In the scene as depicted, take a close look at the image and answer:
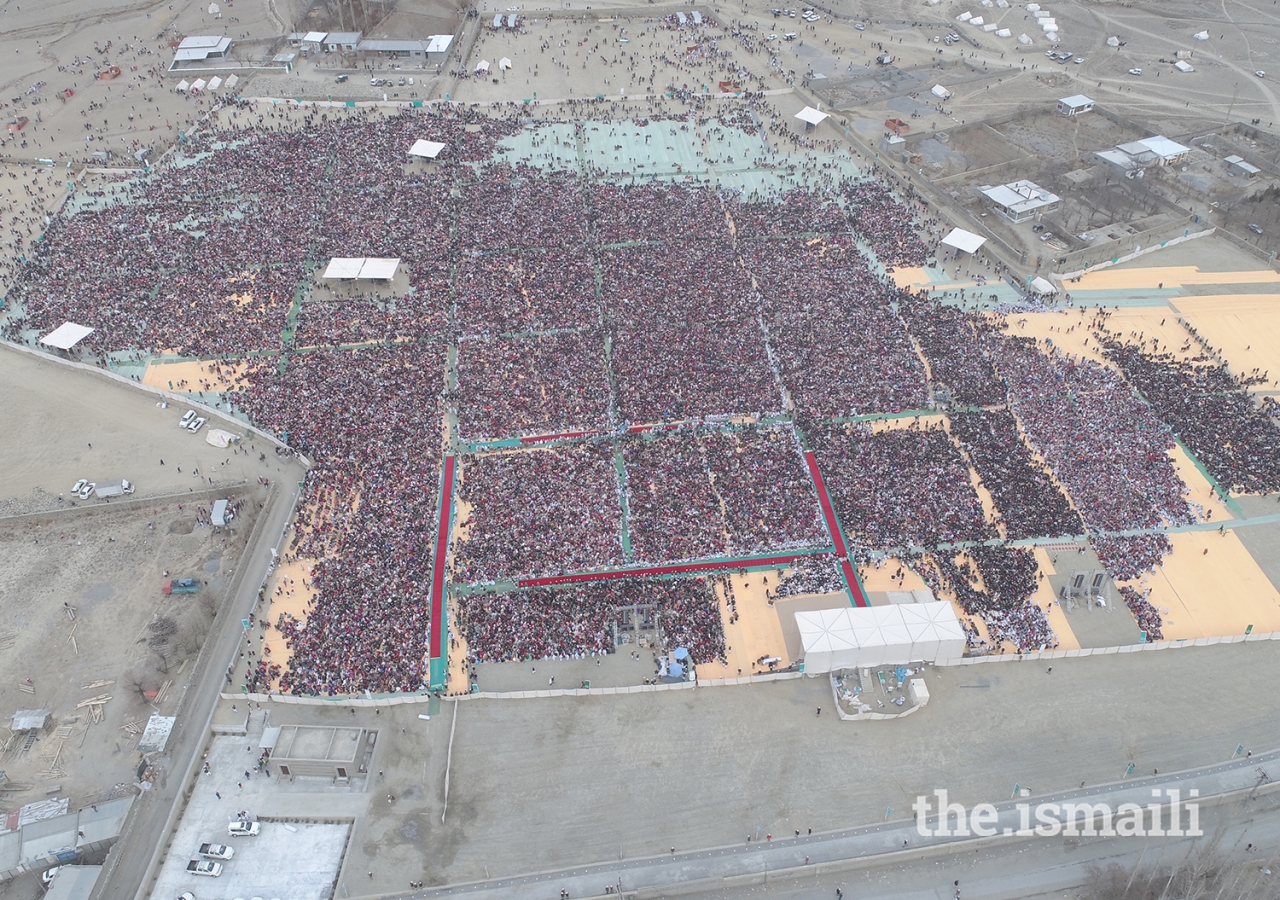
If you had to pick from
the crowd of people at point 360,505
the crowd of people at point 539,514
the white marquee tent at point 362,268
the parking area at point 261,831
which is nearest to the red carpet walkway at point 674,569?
the crowd of people at point 539,514

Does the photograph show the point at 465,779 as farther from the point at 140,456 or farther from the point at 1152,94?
the point at 1152,94

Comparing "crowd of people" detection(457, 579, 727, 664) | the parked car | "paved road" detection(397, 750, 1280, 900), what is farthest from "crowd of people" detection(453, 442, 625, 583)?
the parked car

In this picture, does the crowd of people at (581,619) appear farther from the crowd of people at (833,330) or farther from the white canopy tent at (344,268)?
the white canopy tent at (344,268)

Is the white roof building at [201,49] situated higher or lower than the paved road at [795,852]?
higher

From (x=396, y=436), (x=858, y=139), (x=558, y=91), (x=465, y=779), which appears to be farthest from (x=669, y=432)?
(x=558, y=91)

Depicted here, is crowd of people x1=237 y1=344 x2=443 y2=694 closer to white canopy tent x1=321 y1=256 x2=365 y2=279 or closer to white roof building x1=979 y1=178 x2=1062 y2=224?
white canopy tent x1=321 y1=256 x2=365 y2=279

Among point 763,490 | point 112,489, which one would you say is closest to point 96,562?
point 112,489
